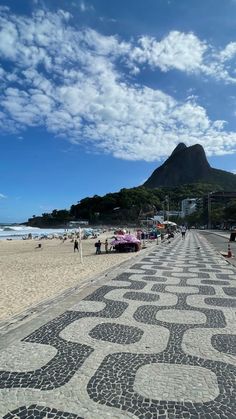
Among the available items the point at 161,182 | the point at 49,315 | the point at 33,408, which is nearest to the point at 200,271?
the point at 49,315

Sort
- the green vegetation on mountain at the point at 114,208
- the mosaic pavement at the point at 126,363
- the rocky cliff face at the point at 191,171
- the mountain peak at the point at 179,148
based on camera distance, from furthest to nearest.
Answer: the mountain peak at the point at 179,148 < the rocky cliff face at the point at 191,171 < the green vegetation on mountain at the point at 114,208 < the mosaic pavement at the point at 126,363

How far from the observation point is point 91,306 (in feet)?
23.0

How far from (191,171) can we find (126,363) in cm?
18053

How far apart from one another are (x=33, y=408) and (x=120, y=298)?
4.70 metres

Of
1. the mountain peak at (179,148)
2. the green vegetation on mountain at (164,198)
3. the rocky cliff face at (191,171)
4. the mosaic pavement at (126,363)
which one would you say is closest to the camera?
the mosaic pavement at (126,363)

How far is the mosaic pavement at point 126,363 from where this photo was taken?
3197mm

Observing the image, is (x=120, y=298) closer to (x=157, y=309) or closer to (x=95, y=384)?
(x=157, y=309)

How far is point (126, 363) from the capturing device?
420 cm

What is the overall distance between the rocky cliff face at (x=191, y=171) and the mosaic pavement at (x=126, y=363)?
172171 millimetres

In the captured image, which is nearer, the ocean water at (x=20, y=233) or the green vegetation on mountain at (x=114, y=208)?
the ocean water at (x=20, y=233)

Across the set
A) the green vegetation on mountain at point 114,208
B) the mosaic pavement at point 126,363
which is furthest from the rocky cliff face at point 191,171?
the mosaic pavement at point 126,363

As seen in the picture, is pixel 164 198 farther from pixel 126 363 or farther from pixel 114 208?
pixel 126 363

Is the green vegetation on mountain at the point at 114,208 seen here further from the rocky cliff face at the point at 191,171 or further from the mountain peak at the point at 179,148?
the mountain peak at the point at 179,148

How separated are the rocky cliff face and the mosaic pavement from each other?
565 feet
